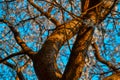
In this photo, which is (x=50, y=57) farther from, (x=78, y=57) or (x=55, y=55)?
(x=78, y=57)

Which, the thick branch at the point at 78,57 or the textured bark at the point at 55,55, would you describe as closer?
the thick branch at the point at 78,57

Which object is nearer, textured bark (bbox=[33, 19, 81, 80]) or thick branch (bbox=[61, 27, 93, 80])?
thick branch (bbox=[61, 27, 93, 80])

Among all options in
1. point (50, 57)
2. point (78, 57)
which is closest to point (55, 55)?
point (50, 57)

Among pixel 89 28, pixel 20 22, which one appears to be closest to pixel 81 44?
pixel 89 28

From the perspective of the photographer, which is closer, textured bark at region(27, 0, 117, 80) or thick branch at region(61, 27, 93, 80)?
thick branch at region(61, 27, 93, 80)

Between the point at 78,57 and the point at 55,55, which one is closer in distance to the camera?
the point at 78,57

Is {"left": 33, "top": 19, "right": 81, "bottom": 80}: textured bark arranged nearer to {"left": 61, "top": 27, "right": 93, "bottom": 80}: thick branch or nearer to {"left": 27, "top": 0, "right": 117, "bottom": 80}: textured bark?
{"left": 27, "top": 0, "right": 117, "bottom": 80}: textured bark

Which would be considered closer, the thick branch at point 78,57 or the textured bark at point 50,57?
the thick branch at point 78,57

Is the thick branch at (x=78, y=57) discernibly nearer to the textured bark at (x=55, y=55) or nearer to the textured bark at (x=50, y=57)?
the textured bark at (x=55, y=55)

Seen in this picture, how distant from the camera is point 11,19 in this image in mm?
6023

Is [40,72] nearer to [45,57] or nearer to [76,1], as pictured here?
[45,57]

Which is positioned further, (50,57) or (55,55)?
(55,55)

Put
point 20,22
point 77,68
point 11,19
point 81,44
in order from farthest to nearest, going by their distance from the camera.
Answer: point 11,19, point 20,22, point 81,44, point 77,68

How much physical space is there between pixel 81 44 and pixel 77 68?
444 mm
